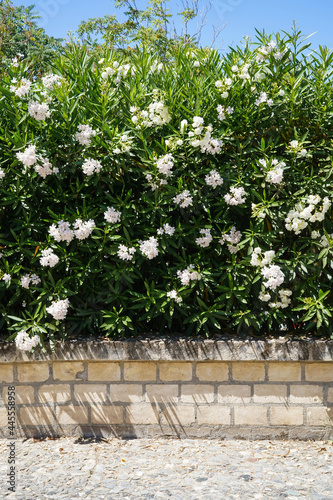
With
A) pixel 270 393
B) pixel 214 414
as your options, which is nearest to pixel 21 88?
pixel 214 414

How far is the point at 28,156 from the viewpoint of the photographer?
3.96m

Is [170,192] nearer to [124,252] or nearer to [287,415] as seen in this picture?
[124,252]

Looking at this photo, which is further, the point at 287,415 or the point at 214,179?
the point at 287,415

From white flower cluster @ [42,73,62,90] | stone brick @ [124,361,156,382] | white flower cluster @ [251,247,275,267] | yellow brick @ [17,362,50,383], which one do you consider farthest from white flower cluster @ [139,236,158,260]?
white flower cluster @ [42,73,62,90]

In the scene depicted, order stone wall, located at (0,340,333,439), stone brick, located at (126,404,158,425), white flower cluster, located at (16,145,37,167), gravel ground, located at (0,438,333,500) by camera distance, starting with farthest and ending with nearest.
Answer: stone brick, located at (126,404,158,425) < stone wall, located at (0,340,333,439) < white flower cluster, located at (16,145,37,167) < gravel ground, located at (0,438,333,500)

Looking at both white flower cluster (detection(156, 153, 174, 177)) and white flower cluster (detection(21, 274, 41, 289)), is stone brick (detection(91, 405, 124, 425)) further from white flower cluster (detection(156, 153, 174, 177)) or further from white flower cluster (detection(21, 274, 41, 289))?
white flower cluster (detection(156, 153, 174, 177))

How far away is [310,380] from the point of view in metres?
4.19

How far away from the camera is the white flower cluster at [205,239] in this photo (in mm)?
4156

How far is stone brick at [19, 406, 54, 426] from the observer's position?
14.3 ft

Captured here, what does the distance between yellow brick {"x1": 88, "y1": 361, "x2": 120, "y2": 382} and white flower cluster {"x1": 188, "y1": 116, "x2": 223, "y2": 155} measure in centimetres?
188

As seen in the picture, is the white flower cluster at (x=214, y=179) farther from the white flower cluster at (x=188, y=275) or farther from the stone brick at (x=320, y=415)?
the stone brick at (x=320, y=415)

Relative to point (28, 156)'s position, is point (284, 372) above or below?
below

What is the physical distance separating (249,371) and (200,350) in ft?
1.43

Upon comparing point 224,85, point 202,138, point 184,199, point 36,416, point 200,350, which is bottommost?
point 36,416
